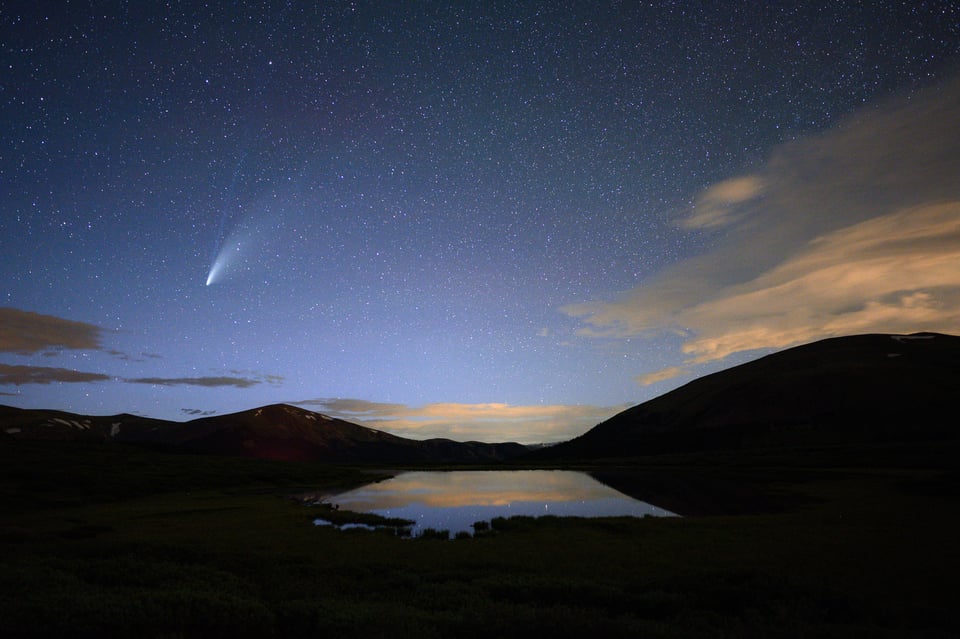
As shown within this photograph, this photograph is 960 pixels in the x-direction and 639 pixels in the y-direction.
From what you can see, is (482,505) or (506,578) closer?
(506,578)

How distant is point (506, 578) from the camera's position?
19.0 m

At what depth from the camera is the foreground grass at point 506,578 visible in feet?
42.8

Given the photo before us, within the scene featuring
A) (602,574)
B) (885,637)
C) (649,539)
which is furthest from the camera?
(649,539)

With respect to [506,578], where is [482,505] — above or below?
below

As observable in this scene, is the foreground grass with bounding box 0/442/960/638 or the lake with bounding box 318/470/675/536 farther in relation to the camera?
the lake with bounding box 318/470/675/536

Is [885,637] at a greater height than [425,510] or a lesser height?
greater

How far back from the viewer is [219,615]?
13.8m

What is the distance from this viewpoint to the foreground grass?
13.0 metres

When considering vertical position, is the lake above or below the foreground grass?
below

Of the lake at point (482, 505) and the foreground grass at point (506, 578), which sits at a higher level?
the foreground grass at point (506, 578)

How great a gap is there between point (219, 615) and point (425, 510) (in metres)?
40.5

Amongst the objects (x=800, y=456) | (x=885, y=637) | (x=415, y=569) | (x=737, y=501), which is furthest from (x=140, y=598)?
(x=800, y=456)

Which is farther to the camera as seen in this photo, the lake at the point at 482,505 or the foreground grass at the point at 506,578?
the lake at the point at 482,505

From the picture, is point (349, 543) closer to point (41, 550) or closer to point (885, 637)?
point (41, 550)
